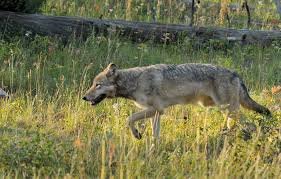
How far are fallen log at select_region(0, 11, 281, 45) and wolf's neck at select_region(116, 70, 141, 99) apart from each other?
4.17 metres

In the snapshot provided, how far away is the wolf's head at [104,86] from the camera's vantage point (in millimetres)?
7945

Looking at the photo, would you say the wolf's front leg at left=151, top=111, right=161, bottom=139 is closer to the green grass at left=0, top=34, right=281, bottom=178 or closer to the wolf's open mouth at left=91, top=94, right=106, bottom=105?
the green grass at left=0, top=34, right=281, bottom=178

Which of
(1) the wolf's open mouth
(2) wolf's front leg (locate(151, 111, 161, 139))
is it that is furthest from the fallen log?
(2) wolf's front leg (locate(151, 111, 161, 139))

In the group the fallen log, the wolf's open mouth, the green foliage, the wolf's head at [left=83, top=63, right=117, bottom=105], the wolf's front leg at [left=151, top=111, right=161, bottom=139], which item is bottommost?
the wolf's front leg at [left=151, top=111, right=161, bottom=139]

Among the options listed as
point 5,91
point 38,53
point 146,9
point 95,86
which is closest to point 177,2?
point 146,9

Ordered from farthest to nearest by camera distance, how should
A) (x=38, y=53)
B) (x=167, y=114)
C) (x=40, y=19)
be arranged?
(x=40, y=19) < (x=38, y=53) < (x=167, y=114)

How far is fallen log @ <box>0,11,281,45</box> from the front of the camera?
1227 centimetres

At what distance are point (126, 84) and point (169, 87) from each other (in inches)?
20.8

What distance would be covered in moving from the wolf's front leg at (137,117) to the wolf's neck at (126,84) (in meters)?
0.36

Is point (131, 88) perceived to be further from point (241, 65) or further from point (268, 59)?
point (268, 59)

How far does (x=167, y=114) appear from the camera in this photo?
8.75 metres

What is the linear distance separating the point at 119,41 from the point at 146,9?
3336 mm

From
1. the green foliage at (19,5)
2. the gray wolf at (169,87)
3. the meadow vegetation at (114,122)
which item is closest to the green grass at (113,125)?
the meadow vegetation at (114,122)

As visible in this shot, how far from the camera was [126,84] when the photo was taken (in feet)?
26.6
